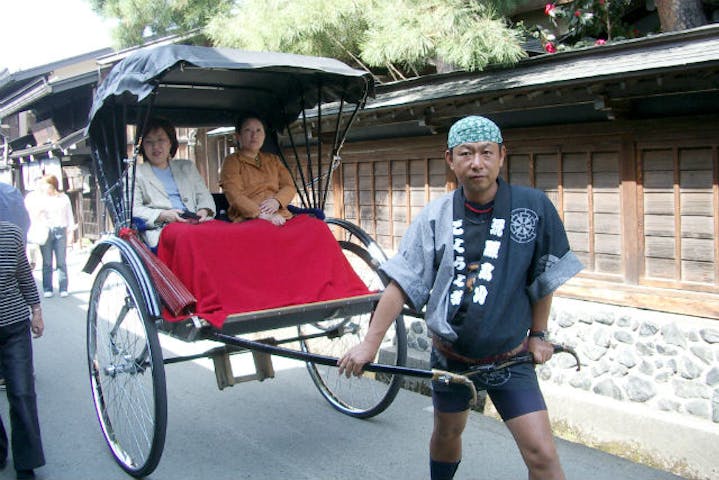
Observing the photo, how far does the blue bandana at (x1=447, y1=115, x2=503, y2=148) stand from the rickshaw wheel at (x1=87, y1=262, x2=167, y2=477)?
2.11 metres

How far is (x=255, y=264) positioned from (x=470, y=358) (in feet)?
6.54

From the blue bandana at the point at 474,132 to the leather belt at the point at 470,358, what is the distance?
2.66 feet

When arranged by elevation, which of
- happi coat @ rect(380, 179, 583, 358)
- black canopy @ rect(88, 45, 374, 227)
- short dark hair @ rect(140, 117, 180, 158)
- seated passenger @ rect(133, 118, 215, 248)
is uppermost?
black canopy @ rect(88, 45, 374, 227)

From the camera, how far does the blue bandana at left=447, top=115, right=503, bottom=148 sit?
100 inches

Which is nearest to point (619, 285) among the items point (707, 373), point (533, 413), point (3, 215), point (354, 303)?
point (707, 373)

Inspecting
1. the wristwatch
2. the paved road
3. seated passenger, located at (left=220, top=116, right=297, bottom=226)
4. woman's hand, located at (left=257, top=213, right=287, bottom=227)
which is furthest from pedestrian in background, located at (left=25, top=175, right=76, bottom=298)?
the wristwatch

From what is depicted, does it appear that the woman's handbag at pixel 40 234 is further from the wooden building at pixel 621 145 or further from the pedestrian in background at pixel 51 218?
the wooden building at pixel 621 145

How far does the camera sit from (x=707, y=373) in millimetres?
4871

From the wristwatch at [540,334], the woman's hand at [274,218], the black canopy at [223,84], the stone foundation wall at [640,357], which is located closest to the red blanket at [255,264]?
the woman's hand at [274,218]

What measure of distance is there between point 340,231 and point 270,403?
3467 mm

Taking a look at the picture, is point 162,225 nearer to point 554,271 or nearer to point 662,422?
point 554,271

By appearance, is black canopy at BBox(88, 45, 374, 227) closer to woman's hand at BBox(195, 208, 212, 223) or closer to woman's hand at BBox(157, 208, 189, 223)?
woman's hand at BBox(157, 208, 189, 223)

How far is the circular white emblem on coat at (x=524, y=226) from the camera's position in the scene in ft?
8.48

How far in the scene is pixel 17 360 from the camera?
3885 mm
